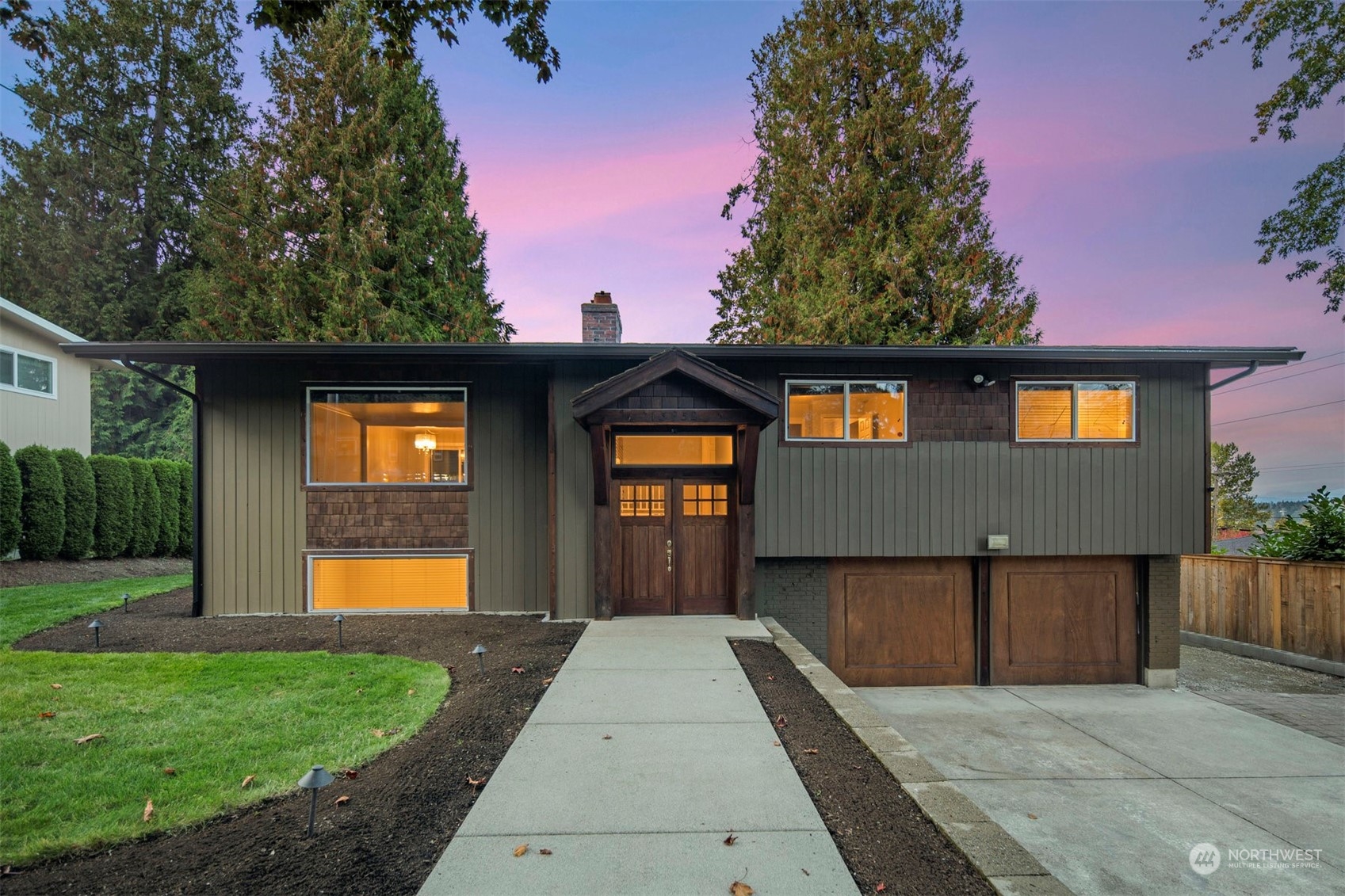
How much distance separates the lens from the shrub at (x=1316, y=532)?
27.0 feet

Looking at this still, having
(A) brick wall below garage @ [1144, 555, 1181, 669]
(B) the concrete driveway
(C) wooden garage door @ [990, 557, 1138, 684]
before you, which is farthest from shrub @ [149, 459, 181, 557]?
(A) brick wall below garage @ [1144, 555, 1181, 669]

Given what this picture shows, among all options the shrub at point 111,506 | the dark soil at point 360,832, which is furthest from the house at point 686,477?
the shrub at point 111,506

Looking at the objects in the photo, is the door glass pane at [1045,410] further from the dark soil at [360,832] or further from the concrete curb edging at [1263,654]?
the dark soil at [360,832]

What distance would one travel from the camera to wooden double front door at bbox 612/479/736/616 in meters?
6.96

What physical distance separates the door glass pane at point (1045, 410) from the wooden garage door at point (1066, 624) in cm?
189

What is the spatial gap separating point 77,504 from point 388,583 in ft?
28.9

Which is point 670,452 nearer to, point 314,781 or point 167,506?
point 314,781

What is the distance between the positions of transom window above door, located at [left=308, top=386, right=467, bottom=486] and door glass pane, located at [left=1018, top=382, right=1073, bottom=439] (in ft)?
24.7

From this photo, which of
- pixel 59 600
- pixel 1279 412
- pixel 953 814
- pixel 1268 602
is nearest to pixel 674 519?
pixel 953 814

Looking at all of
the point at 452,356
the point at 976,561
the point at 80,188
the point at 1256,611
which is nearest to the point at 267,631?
→ the point at 452,356

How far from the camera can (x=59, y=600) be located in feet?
24.7

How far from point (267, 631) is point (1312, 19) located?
22.0 metres

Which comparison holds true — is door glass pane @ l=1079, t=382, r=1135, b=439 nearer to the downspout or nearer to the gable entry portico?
the gable entry portico

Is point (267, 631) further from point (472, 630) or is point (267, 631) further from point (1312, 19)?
point (1312, 19)
